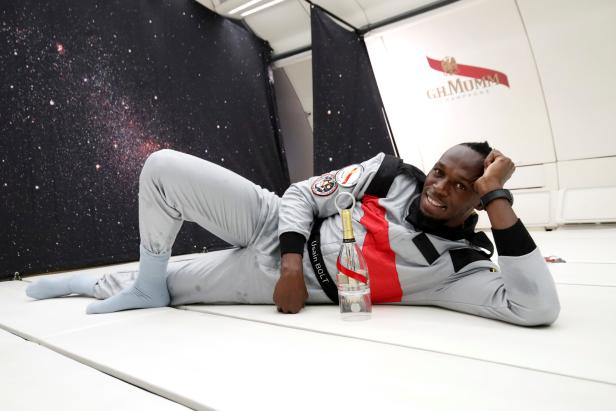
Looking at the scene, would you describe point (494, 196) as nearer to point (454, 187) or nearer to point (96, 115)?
point (454, 187)

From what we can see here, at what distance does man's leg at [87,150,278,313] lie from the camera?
1.29 meters

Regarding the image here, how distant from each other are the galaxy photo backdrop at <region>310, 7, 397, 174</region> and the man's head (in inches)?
107

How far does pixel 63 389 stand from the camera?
77 centimetres

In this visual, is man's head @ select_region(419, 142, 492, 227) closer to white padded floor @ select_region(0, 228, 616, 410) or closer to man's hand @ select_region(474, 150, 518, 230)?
man's hand @ select_region(474, 150, 518, 230)

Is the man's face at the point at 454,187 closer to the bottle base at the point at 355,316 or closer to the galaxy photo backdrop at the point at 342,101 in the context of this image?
the bottle base at the point at 355,316

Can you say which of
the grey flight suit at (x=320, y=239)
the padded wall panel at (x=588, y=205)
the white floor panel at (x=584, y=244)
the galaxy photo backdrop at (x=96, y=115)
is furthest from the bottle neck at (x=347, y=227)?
the padded wall panel at (x=588, y=205)

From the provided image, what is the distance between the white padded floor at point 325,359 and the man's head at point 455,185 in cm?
29

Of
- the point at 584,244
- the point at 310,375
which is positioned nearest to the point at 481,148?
the point at 310,375

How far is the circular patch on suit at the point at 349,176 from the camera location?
4.39 ft

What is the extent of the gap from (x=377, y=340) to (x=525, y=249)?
16.0 inches

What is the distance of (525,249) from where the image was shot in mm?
962

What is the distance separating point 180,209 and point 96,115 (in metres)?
2.27

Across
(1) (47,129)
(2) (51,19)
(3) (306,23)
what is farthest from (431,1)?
(1) (47,129)

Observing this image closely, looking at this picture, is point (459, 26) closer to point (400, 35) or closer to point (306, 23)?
point (400, 35)
